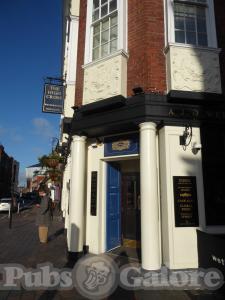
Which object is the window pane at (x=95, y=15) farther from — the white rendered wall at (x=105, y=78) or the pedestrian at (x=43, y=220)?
the pedestrian at (x=43, y=220)

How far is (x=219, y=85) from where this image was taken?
6719 mm

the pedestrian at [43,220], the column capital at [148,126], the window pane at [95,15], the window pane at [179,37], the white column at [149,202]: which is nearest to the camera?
the white column at [149,202]

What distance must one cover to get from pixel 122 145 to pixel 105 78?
6.52ft

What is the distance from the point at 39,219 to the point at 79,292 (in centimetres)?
497

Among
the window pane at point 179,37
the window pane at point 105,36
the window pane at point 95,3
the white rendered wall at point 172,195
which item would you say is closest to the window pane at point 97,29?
the window pane at point 105,36

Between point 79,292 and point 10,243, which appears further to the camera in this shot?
point 10,243

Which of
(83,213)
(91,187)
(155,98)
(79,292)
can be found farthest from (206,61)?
(79,292)

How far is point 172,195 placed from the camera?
606 centimetres

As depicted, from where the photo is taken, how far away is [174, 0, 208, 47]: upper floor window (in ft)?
23.5

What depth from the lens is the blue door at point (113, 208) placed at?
7.91 metres

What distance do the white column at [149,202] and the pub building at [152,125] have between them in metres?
0.02

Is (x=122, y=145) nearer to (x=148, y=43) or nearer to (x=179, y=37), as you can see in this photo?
(x=148, y=43)

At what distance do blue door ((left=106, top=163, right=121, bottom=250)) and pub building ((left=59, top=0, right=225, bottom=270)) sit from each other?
31 mm

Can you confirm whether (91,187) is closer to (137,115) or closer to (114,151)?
(114,151)
